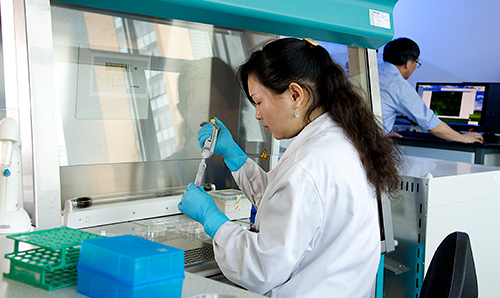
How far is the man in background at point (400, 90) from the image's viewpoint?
3135 mm

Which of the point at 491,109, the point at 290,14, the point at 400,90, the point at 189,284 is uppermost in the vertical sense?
the point at 290,14

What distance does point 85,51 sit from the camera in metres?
1.49

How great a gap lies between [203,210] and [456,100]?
12.9ft

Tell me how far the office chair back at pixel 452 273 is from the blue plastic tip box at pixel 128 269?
1.61 feet

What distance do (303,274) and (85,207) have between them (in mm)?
676

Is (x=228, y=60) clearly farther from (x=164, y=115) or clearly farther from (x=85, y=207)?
(x=85, y=207)

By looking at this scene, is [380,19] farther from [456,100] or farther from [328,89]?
[456,100]

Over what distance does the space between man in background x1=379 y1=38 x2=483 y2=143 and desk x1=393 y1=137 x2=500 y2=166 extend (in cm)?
39

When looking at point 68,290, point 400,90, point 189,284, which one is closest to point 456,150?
point 400,90

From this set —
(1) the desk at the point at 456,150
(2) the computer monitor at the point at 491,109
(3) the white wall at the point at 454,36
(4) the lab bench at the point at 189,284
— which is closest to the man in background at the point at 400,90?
(1) the desk at the point at 456,150

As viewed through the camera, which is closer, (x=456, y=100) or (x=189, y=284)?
(x=189, y=284)

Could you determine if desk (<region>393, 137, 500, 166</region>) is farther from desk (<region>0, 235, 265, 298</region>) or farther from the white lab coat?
desk (<region>0, 235, 265, 298</region>)

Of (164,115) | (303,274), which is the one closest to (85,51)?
(164,115)

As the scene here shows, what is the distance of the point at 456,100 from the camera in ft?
14.9
